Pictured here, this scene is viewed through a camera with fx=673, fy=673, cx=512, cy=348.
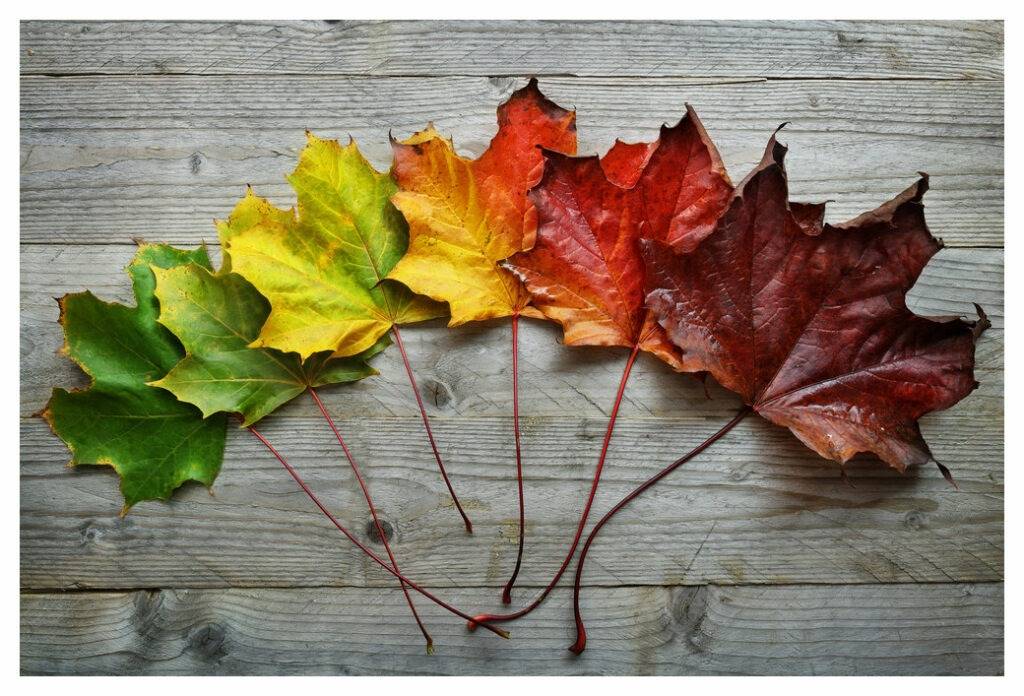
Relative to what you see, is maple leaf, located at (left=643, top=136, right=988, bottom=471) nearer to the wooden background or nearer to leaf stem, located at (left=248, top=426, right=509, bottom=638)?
the wooden background

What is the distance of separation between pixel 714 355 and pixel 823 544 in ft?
1.15

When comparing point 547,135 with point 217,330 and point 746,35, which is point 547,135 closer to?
point 746,35

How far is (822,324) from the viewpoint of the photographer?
944 mm

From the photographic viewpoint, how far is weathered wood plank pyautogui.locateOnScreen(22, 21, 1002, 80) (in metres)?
1.04

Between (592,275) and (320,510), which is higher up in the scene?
(592,275)

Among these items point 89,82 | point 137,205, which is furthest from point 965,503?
point 89,82

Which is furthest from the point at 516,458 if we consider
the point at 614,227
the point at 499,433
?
A: the point at 614,227

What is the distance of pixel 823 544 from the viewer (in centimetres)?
102

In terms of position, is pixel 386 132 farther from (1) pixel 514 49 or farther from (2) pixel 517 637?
(2) pixel 517 637

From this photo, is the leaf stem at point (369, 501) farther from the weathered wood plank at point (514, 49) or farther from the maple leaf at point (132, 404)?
the weathered wood plank at point (514, 49)

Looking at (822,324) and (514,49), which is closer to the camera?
(822,324)

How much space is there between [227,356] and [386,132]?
0.42m

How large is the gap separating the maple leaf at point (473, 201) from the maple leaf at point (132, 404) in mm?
345

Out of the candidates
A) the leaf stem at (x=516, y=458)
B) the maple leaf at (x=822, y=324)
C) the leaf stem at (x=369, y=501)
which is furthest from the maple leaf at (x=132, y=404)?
the maple leaf at (x=822, y=324)
